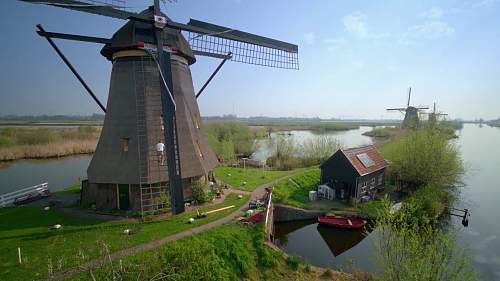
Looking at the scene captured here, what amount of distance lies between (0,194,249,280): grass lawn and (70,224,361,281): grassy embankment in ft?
4.24

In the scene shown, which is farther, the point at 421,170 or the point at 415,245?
the point at 421,170

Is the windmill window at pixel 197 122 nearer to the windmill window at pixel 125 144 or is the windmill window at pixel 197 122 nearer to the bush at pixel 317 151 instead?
the windmill window at pixel 125 144

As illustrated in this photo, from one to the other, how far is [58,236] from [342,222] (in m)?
14.2

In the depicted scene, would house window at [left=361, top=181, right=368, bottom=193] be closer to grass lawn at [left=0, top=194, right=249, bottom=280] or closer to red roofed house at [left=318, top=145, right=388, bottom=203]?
red roofed house at [left=318, top=145, right=388, bottom=203]

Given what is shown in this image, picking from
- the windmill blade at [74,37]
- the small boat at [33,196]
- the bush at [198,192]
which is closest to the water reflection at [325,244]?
the bush at [198,192]

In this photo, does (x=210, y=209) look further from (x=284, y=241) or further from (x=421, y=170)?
(x=421, y=170)

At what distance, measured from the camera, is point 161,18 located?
43.0ft

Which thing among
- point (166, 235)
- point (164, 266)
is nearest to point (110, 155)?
point (166, 235)

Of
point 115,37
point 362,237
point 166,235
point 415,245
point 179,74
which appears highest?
point 115,37

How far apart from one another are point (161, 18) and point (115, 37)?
3.10m

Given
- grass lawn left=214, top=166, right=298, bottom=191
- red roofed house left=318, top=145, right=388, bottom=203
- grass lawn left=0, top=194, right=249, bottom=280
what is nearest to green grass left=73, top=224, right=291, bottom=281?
grass lawn left=0, top=194, right=249, bottom=280

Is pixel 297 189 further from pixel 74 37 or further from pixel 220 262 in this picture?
pixel 74 37

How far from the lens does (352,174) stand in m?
18.2

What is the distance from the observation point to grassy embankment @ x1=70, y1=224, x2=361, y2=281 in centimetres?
764
